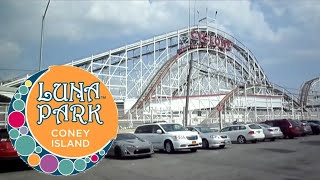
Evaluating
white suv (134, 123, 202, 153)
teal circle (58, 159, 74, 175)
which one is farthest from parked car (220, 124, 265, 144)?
teal circle (58, 159, 74, 175)

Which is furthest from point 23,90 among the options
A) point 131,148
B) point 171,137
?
point 171,137

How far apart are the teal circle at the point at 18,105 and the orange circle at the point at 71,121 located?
7 centimetres

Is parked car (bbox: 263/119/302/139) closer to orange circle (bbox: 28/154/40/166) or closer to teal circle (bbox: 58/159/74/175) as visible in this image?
teal circle (bbox: 58/159/74/175)

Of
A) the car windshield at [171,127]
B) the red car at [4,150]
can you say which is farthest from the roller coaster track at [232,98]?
the red car at [4,150]

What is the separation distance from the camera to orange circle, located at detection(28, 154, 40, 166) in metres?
3.83

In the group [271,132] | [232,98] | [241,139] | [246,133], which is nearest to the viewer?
[246,133]

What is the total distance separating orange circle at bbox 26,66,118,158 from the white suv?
13880 mm

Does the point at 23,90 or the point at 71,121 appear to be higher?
the point at 23,90

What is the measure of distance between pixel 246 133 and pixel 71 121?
22.2 metres

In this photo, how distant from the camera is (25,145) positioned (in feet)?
12.5

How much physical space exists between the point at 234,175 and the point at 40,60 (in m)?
11.3

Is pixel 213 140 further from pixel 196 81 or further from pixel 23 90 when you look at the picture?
pixel 196 81

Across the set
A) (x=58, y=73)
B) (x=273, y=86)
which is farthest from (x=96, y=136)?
(x=273, y=86)

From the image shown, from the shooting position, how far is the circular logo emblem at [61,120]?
12.5ft
